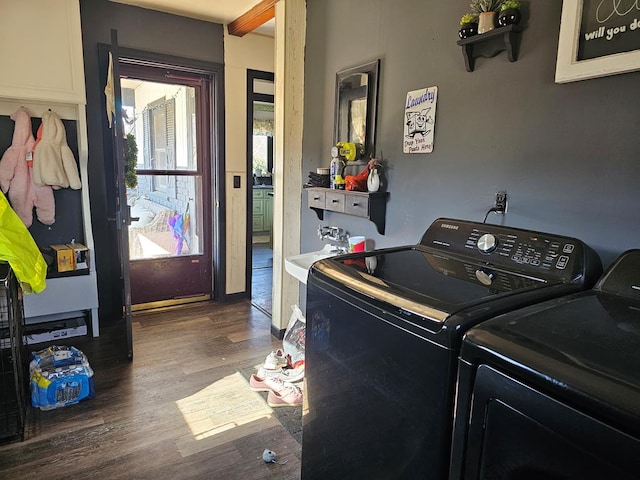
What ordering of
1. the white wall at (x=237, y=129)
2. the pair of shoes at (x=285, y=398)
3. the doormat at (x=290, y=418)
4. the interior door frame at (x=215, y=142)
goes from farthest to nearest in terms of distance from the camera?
the white wall at (x=237, y=129), the interior door frame at (x=215, y=142), the pair of shoes at (x=285, y=398), the doormat at (x=290, y=418)

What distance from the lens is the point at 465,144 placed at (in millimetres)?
1799

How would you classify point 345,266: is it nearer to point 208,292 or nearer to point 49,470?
point 49,470

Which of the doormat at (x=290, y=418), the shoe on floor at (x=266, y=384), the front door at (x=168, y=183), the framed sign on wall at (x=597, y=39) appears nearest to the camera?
the framed sign on wall at (x=597, y=39)

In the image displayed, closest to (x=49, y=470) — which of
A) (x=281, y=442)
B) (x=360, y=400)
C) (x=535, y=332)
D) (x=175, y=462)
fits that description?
(x=175, y=462)

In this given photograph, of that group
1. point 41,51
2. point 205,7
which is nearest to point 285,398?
point 41,51

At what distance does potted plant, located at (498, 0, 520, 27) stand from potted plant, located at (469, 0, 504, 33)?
46 millimetres

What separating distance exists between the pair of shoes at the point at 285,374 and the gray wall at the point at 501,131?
92 centimetres

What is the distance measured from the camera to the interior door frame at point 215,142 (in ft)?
10.9

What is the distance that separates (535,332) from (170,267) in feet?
11.1

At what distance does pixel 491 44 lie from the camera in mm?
1636

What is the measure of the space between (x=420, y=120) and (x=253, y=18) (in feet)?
6.24

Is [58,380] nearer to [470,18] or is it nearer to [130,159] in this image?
[130,159]

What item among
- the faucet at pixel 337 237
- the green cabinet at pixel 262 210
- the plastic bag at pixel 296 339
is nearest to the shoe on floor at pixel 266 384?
the plastic bag at pixel 296 339

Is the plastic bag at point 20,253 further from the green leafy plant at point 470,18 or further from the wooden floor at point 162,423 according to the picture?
the green leafy plant at point 470,18
